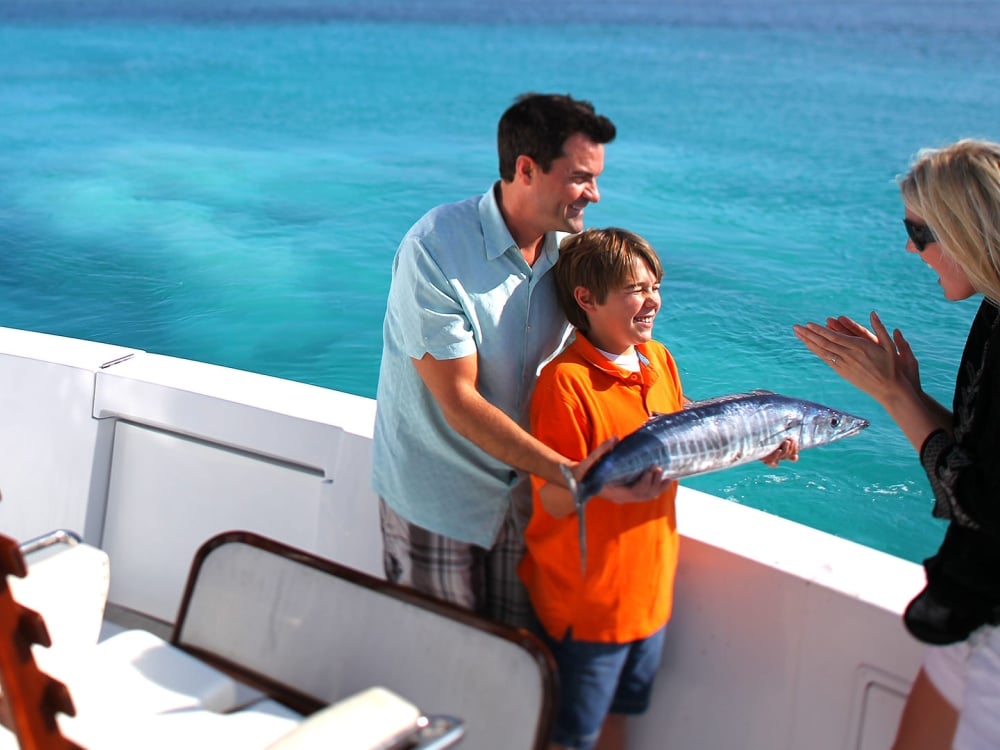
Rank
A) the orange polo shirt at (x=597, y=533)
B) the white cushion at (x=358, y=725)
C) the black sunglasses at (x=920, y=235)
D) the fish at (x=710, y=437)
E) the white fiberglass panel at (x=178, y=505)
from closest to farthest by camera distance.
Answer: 1. the white cushion at (x=358, y=725)
2. the black sunglasses at (x=920, y=235)
3. the fish at (x=710, y=437)
4. the orange polo shirt at (x=597, y=533)
5. the white fiberglass panel at (x=178, y=505)

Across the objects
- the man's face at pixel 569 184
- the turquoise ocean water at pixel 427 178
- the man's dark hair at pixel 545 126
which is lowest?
the turquoise ocean water at pixel 427 178

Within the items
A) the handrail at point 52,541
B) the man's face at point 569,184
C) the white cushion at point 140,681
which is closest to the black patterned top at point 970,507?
the man's face at point 569,184

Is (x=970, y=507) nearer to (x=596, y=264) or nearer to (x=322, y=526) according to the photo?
(x=596, y=264)

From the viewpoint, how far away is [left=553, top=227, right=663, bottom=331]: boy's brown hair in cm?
195

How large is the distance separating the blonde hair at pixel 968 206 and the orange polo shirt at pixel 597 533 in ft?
2.00

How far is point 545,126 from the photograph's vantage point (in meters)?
1.94

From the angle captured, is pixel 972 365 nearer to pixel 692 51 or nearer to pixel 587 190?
pixel 587 190

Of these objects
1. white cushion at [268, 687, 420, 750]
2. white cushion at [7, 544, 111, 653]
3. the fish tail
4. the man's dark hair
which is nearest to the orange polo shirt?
the fish tail

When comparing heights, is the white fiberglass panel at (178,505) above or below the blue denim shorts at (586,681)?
below

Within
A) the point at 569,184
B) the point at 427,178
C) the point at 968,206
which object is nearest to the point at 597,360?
the point at 569,184

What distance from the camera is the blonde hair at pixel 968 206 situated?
154 cm

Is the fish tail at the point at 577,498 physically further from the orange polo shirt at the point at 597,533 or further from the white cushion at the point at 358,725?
the white cushion at the point at 358,725

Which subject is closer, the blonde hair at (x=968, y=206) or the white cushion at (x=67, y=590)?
the blonde hair at (x=968, y=206)

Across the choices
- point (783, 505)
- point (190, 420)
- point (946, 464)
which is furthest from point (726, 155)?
point (946, 464)
